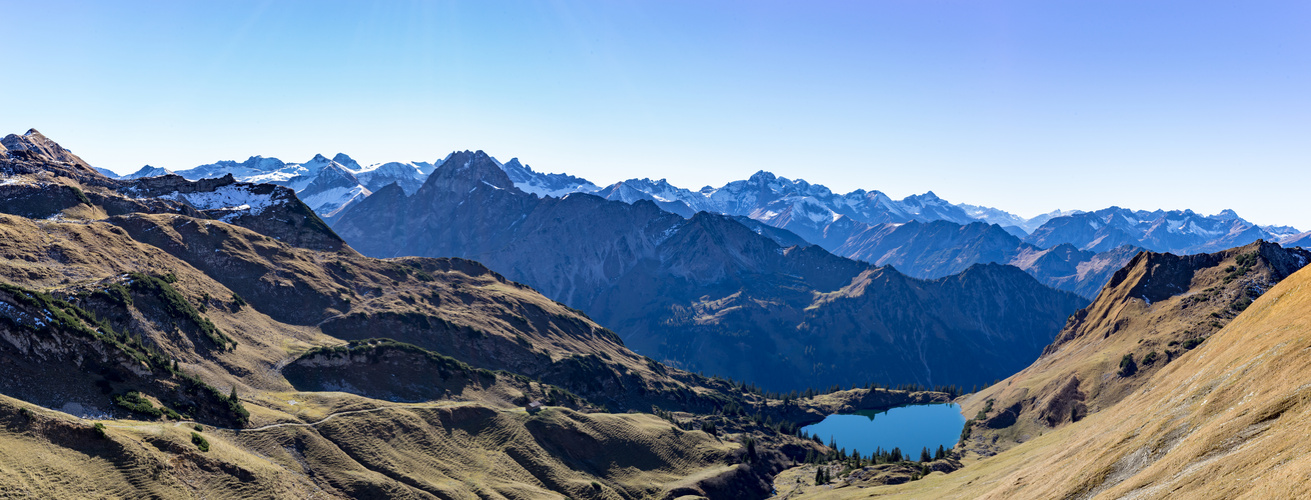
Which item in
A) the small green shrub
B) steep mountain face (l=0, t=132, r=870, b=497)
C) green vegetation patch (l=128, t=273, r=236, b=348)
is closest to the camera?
steep mountain face (l=0, t=132, r=870, b=497)

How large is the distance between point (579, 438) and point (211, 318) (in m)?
94.9

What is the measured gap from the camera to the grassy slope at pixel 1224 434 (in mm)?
62719

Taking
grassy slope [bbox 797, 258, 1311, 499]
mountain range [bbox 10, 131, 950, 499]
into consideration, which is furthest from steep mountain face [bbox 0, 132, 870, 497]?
grassy slope [bbox 797, 258, 1311, 499]

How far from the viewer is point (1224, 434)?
7538 centimetres

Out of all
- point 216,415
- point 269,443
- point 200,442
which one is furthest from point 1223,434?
point 216,415

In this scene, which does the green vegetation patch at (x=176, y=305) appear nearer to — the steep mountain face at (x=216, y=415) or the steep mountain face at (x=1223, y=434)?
the steep mountain face at (x=216, y=415)

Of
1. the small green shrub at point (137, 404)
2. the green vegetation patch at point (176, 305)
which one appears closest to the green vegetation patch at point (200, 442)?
the small green shrub at point (137, 404)

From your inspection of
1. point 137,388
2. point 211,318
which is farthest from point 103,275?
point 137,388

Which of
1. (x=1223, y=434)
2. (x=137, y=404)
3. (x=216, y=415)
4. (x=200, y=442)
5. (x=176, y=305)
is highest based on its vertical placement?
(x=176, y=305)

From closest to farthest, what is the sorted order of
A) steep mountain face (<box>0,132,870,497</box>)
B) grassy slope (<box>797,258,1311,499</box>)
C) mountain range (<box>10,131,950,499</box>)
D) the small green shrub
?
1. grassy slope (<box>797,258,1311,499</box>)
2. mountain range (<box>10,131,950,499</box>)
3. steep mountain face (<box>0,132,870,497</box>)
4. the small green shrub

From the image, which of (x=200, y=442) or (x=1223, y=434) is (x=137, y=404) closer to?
(x=200, y=442)

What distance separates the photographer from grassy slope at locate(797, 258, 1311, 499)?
A: 6272 centimetres

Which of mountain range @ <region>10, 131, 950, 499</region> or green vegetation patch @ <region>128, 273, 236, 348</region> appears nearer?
mountain range @ <region>10, 131, 950, 499</region>

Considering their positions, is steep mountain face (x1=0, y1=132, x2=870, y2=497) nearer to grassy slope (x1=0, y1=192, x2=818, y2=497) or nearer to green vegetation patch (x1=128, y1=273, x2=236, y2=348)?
grassy slope (x1=0, y1=192, x2=818, y2=497)
